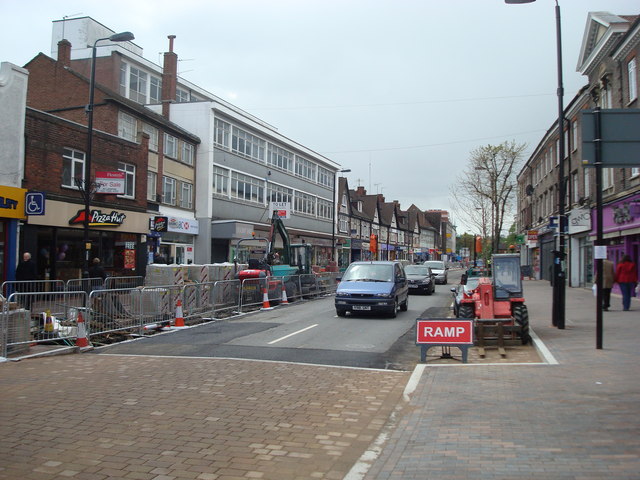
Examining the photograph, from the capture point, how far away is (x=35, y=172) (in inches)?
831

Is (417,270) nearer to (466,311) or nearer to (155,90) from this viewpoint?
(466,311)

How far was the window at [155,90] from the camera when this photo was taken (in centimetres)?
3830

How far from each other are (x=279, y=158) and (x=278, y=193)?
346cm

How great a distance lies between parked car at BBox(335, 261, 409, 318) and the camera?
53.6ft

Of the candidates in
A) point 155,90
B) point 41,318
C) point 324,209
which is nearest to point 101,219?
point 41,318

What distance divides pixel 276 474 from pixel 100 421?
250 centimetres

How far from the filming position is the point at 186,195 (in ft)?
116

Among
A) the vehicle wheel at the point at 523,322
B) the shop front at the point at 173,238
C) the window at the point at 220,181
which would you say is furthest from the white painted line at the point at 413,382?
the window at the point at 220,181

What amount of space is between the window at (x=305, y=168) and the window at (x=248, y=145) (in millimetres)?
7887

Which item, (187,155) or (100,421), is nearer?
(100,421)

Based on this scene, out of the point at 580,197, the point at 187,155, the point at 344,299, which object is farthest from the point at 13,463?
the point at 187,155

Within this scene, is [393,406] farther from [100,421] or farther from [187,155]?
[187,155]

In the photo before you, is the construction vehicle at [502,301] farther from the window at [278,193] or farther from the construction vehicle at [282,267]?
the window at [278,193]

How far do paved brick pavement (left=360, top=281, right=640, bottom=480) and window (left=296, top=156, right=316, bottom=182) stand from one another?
146 ft
